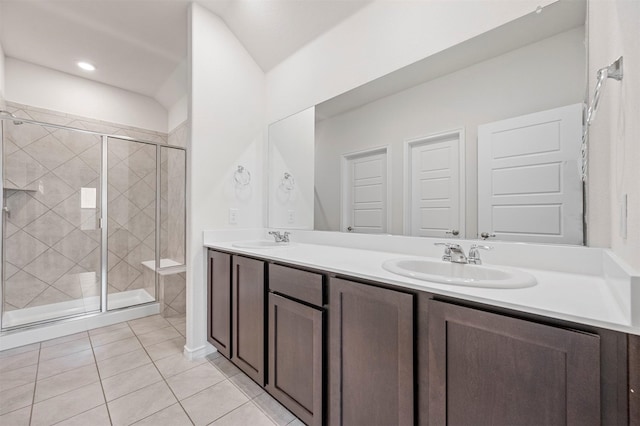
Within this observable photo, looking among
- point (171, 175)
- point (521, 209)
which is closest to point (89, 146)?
point (171, 175)

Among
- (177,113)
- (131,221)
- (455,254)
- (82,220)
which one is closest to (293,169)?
(455,254)

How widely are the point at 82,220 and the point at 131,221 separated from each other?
0.43 metres

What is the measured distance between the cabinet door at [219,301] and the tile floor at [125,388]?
7.0 inches

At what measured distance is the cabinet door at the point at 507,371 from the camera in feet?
2.00

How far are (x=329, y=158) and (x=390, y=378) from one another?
1465 millimetres

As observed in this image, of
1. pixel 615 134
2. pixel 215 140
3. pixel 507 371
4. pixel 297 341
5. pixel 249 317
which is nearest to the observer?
pixel 507 371

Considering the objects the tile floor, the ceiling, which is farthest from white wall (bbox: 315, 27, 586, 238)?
the tile floor

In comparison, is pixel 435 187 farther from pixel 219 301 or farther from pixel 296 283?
pixel 219 301

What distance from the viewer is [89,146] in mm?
2824

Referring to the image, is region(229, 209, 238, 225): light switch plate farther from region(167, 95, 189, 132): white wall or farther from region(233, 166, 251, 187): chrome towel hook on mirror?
region(167, 95, 189, 132): white wall

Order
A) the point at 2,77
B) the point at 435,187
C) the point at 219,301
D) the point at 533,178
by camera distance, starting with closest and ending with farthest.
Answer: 1. the point at 533,178
2. the point at 435,187
3. the point at 219,301
4. the point at 2,77

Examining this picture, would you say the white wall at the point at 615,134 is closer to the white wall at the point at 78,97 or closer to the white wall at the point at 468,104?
the white wall at the point at 468,104

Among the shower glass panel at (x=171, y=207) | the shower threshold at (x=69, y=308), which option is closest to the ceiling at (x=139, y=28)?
the shower glass panel at (x=171, y=207)

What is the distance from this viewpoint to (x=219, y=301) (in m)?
1.92
